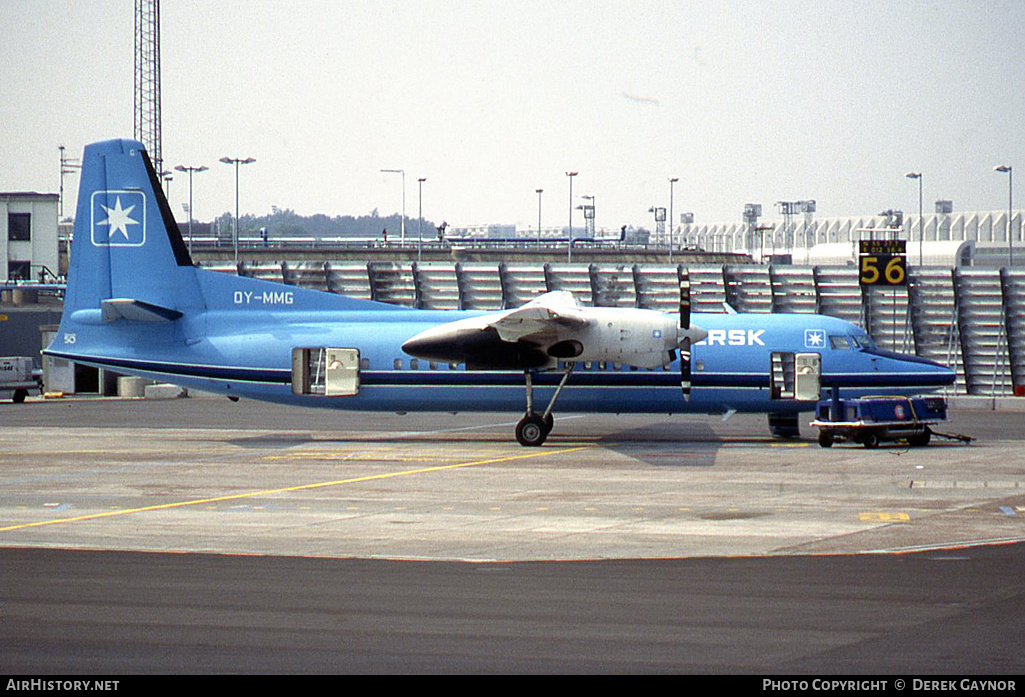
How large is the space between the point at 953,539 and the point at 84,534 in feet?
47.5

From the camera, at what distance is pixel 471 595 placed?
48.3ft

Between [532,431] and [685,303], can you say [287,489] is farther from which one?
[685,303]

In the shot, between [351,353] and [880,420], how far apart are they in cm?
1600

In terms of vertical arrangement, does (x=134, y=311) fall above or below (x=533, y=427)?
above

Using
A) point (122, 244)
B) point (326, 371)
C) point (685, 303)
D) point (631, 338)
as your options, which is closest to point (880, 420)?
point (685, 303)

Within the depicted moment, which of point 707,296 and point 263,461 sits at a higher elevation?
point 707,296

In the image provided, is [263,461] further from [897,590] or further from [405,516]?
[897,590]

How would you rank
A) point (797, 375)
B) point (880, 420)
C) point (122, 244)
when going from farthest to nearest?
point (122, 244) < point (797, 375) < point (880, 420)

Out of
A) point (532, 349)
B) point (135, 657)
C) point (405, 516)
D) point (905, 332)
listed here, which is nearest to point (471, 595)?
point (135, 657)

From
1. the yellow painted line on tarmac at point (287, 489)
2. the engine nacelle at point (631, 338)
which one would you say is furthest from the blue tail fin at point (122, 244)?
the engine nacelle at point (631, 338)

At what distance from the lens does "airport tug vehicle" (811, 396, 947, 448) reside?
115 ft

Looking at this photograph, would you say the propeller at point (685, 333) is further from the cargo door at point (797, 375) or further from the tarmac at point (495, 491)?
the cargo door at point (797, 375)

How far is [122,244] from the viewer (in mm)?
37156

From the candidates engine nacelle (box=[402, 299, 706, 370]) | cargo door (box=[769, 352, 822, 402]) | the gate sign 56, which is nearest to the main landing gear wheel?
engine nacelle (box=[402, 299, 706, 370])
